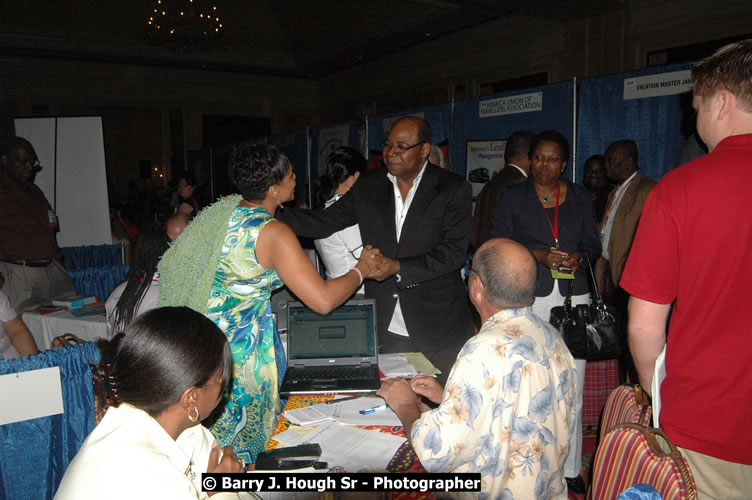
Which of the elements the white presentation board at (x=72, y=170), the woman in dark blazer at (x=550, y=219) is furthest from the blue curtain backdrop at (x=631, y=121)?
the white presentation board at (x=72, y=170)

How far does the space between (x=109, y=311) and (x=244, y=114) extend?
39.3 ft

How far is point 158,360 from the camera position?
4.24 ft

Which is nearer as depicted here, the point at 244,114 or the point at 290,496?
the point at 290,496

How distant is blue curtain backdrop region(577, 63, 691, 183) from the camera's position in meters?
4.38

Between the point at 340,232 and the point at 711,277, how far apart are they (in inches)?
92.3

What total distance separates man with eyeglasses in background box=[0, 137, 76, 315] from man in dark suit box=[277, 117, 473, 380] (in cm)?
314

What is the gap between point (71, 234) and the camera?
6.35 metres

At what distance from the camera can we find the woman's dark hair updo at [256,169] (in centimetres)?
221

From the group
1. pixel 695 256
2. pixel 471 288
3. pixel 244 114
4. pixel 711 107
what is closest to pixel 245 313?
pixel 471 288

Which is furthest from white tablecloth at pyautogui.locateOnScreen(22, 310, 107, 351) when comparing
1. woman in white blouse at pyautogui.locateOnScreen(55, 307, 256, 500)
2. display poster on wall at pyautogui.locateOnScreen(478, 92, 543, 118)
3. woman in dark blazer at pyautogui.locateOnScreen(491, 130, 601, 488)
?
display poster on wall at pyautogui.locateOnScreen(478, 92, 543, 118)

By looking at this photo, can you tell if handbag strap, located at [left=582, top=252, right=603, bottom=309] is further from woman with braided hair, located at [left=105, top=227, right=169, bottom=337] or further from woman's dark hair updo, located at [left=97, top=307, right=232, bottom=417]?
woman with braided hair, located at [left=105, top=227, right=169, bottom=337]

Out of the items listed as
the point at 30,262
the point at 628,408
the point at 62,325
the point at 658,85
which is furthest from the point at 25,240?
the point at 658,85

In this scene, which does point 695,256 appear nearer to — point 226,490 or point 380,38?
point 226,490

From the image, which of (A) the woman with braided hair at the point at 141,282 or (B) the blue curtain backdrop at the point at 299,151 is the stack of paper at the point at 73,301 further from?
(B) the blue curtain backdrop at the point at 299,151
